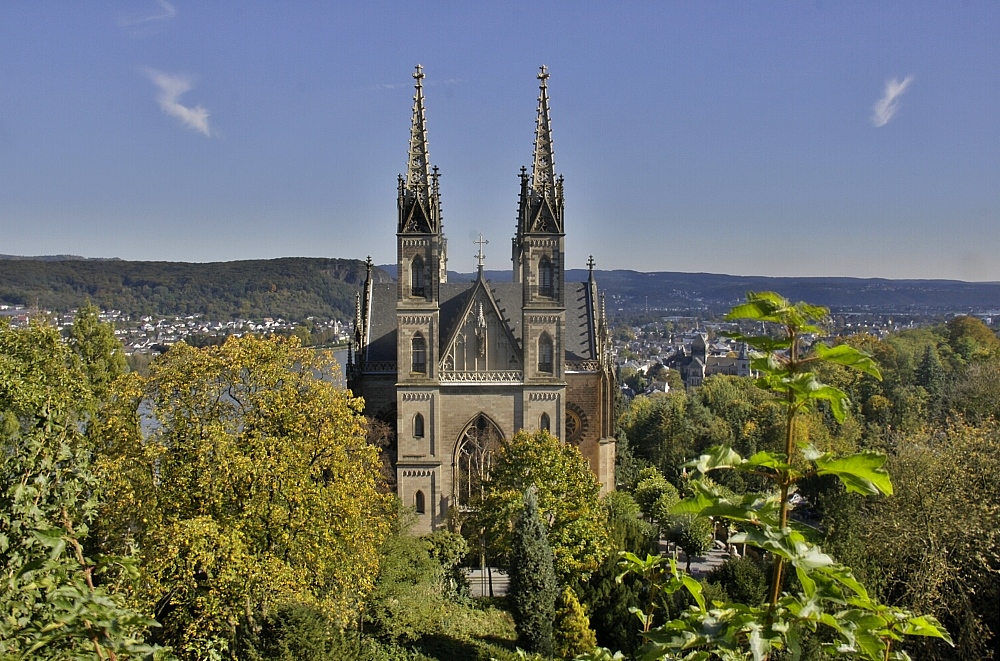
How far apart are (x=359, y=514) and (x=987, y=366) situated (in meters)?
52.5

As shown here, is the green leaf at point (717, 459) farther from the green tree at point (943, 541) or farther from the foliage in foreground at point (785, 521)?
the green tree at point (943, 541)

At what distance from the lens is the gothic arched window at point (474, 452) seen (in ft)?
121

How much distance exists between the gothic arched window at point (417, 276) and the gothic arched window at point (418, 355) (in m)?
2.18

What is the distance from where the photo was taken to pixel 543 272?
36.7 m

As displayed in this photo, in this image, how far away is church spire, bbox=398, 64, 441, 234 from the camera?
A: 3625 cm

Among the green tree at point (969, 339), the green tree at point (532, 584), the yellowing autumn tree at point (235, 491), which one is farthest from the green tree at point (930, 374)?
the yellowing autumn tree at point (235, 491)

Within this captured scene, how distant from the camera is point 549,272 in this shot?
3662cm

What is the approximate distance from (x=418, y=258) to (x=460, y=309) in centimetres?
336

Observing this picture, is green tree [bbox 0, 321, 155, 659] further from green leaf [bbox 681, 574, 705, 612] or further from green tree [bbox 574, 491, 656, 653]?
green tree [bbox 574, 491, 656, 653]

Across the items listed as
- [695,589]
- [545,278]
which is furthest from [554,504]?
[695,589]

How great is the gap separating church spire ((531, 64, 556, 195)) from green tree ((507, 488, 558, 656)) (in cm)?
1652

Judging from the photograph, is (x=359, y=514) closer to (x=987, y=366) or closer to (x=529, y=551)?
(x=529, y=551)

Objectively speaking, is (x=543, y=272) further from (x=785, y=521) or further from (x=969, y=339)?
(x=969, y=339)

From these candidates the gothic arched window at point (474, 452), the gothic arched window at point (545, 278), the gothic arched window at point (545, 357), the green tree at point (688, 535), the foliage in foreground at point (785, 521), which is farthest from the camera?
the gothic arched window at point (474, 452)
